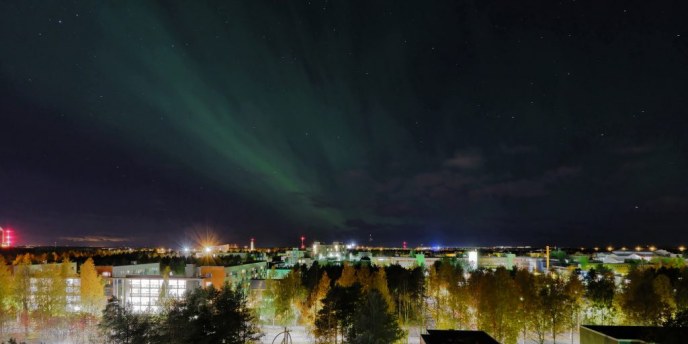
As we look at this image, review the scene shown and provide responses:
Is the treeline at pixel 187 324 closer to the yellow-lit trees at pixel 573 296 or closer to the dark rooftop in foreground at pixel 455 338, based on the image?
the dark rooftop in foreground at pixel 455 338

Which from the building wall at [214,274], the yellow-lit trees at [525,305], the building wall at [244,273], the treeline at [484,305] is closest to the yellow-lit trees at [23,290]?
the building wall at [214,274]

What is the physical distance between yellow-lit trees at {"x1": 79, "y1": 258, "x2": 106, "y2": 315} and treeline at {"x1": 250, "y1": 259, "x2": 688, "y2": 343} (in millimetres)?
12827

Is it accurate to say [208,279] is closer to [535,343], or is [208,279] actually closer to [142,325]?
[142,325]

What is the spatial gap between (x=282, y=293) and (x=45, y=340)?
676 inches

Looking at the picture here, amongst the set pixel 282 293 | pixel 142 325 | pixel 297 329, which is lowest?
pixel 297 329

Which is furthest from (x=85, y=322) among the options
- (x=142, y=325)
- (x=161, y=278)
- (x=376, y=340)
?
(x=376, y=340)

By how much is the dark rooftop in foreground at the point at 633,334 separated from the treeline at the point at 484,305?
2.23ft

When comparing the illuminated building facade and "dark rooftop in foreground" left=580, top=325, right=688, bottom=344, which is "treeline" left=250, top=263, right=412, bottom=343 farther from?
"dark rooftop in foreground" left=580, top=325, right=688, bottom=344

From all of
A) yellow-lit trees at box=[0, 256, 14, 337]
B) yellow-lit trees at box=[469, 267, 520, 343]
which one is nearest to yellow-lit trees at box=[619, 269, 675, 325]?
yellow-lit trees at box=[469, 267, 520, 343]

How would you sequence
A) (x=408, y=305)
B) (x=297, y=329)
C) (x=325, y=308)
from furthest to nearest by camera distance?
(x=408, y=305)
(x=297, y=329)
(x=325, y=308)

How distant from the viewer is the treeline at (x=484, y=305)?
28.1m

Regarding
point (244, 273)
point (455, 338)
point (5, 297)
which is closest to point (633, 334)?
point (455, 338)

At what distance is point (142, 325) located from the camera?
21172mm

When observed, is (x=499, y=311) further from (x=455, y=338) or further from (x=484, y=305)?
(x=455, y=338)
